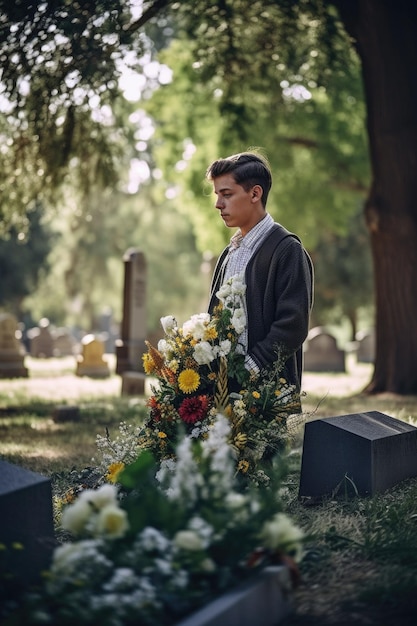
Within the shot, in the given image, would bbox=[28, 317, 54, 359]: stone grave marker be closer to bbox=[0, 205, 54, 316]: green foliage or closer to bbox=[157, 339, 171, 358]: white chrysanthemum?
bbox=[0, 205, 54, 316]: green foliage

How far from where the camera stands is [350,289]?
120 feet

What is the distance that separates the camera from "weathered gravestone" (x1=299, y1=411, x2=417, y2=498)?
5477mm

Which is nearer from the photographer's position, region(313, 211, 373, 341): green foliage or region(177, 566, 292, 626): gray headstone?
region(177, 566, 292, 626): gray headstone

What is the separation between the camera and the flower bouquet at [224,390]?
5.20 meters

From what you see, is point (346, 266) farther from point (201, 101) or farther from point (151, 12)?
point (151, 12)

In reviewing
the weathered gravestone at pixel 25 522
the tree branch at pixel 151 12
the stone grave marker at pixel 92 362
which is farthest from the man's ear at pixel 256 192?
the stone grave marker at pixel 92 362

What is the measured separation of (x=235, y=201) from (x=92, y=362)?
15502 millimetres

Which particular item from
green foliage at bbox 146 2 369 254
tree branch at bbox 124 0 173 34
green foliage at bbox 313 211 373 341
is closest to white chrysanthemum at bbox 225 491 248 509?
tree branch at bbox 124 0 173 34

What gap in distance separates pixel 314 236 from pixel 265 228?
1979 cm

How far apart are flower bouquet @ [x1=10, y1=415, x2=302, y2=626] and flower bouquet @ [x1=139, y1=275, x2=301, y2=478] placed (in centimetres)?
141

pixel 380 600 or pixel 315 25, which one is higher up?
pixel 315 25

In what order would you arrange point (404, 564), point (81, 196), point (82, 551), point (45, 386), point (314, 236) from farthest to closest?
point (314, 236) → point (45, 386) → point (81, 196) → point (404, 564) → point (82, 551)

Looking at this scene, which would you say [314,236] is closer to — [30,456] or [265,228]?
[30,456]

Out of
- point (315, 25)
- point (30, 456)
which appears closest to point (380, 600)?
point (30, 456)
